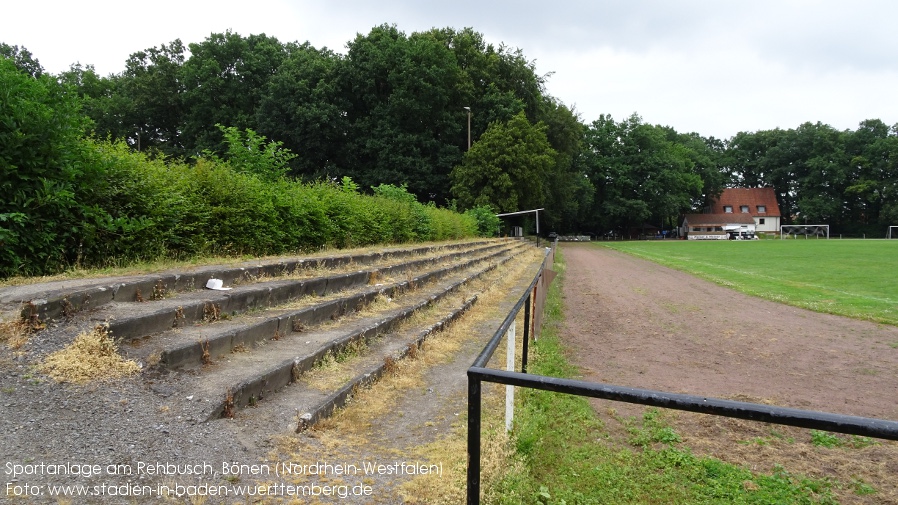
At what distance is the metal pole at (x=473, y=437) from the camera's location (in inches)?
81.3

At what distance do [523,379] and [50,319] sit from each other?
11.7 ft

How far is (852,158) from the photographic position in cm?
7250

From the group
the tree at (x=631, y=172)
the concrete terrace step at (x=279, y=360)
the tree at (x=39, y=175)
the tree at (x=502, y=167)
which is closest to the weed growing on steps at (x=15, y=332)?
the concrete terrace step at (x=279, y=360)

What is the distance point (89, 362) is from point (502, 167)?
32.7 meters

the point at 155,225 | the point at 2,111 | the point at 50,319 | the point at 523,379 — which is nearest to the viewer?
the point at 523,379

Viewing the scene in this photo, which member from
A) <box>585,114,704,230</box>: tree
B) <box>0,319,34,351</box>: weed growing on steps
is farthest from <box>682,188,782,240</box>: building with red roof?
<box>0,319,34,351</box>: weed growing on steps

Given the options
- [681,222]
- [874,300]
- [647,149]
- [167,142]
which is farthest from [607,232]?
[874,300]

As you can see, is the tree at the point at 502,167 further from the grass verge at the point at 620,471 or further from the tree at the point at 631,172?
the tree at the point at 631,172

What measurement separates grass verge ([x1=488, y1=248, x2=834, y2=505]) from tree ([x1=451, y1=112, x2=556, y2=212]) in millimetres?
30098

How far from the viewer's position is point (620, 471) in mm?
3615

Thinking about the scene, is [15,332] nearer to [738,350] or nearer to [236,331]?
[236,331]

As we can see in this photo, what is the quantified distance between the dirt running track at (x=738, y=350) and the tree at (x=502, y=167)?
74.0 ft

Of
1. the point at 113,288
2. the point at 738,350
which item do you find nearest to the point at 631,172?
the point at 738,350

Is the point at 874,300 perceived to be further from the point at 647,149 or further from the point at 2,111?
the point at 647,149
